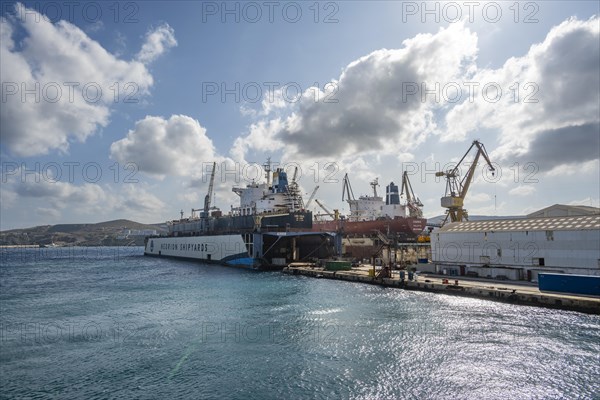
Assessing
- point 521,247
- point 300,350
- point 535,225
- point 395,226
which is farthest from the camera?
point 395,226

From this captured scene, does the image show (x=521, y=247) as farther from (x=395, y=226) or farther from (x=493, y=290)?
(x=395, y=226)

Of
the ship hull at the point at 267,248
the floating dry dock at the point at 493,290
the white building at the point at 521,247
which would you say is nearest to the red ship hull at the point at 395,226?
the ship hull at the point at 267,248

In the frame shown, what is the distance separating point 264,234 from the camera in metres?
63.2

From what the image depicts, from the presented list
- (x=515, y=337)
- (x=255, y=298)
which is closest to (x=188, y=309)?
(x=255, y=298)

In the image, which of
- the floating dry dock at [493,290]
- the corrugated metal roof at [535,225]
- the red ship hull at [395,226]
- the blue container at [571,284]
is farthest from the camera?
the red ship hull at [395,226]

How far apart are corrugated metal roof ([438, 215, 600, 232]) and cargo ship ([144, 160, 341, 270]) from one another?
82.2 ft

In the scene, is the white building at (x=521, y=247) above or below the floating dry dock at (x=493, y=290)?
above

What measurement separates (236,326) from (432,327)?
13809mm

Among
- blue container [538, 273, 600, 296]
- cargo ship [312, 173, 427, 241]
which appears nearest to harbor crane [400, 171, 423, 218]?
cargo ship [312, 173, 427, 241]

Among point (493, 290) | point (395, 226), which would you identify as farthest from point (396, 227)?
point (493, 290)

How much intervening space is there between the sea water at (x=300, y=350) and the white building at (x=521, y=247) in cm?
1059

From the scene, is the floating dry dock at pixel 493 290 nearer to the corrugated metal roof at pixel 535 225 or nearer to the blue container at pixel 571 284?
the blue container at pixel 571 284

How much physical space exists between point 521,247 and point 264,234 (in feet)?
130

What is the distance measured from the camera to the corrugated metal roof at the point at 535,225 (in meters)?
34.9
